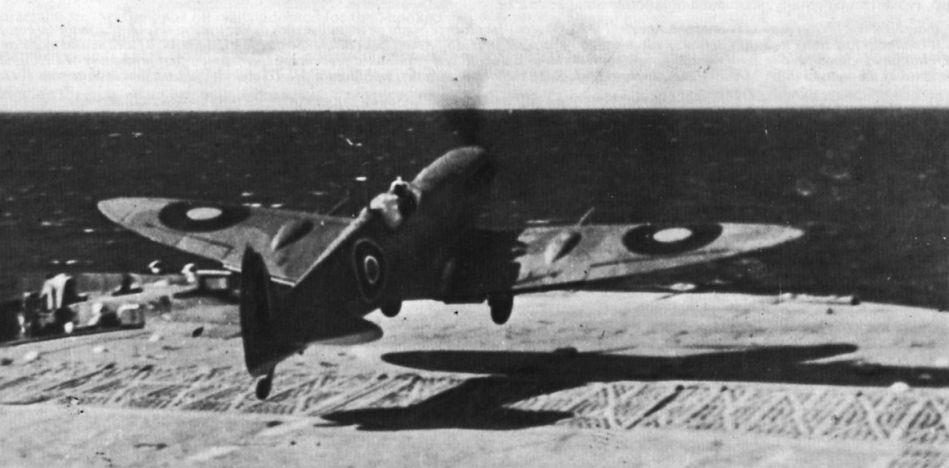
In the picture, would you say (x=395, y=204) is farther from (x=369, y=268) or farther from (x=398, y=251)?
(x=369, y=268)

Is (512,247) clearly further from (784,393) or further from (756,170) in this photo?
(756,170)

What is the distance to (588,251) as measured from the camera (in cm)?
1395

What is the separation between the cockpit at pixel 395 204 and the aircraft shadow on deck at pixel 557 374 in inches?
75.7

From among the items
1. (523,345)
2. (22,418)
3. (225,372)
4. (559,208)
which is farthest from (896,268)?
(22,418)

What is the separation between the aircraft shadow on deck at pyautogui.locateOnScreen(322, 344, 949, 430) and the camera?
11.4 m

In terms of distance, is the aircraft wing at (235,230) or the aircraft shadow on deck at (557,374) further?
the aircraft wing at (235,230)

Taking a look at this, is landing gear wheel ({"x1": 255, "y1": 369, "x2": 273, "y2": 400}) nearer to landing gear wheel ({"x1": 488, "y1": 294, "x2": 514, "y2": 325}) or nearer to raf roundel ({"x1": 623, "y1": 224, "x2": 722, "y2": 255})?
landing gear wheel ({"x1": 488, "y1": 294, "x2": 514, "y2": 325})

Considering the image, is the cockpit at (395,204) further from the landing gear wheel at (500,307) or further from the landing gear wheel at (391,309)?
the landing gear wheel at (500,307)

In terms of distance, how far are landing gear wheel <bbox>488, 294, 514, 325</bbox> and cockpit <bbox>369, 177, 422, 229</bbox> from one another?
8.10ft

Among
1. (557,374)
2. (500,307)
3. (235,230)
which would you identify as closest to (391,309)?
(500,307)

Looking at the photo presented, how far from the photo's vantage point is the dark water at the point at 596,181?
1568 inches

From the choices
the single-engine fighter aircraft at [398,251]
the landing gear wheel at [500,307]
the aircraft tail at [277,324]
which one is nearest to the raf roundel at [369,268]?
the single-engine fighter aircraft at [398,251]

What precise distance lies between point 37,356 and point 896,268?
29.1 metres

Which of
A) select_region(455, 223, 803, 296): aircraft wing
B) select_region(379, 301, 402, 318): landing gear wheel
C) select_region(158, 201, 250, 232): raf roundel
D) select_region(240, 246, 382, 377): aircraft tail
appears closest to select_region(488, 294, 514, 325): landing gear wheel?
select_region(455, 223, 803, 296): aircraft wing
